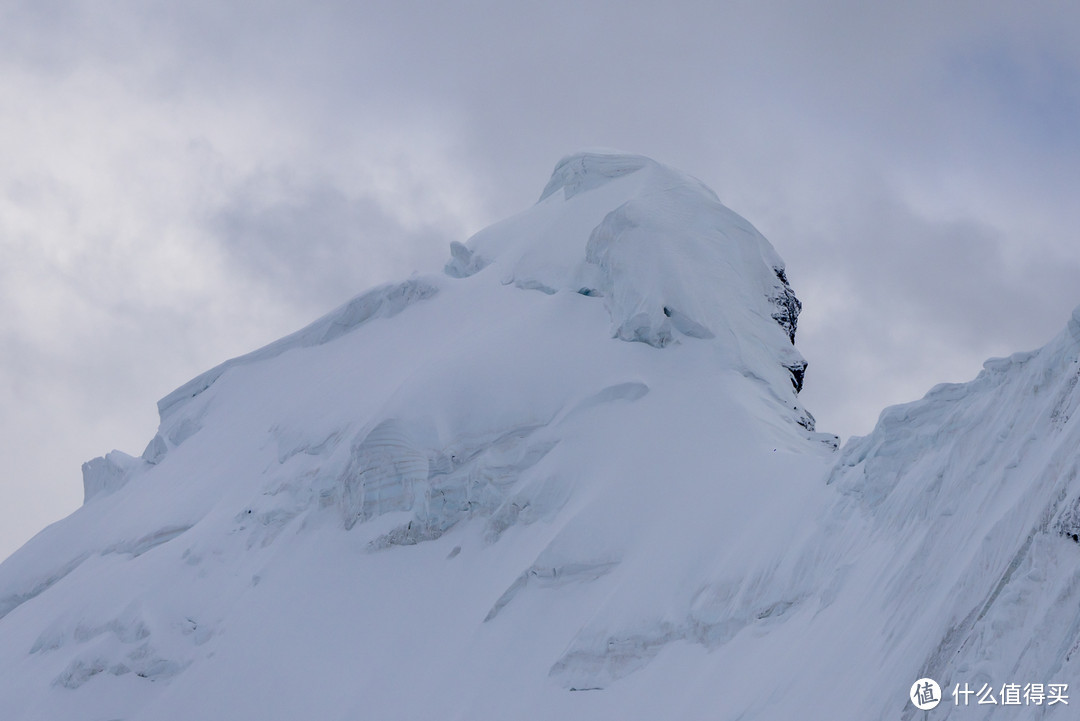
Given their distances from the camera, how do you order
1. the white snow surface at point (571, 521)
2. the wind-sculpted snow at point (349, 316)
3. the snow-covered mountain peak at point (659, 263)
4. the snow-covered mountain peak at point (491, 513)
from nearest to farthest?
the white snow surface at point (571, 521) < the snow-covered mountain peak at point (491, 513) < the snow-covered mountain peak at point (659, 263) < the wind-sculpted snow at point (349, 316)

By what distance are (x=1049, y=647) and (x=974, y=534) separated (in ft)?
11.3

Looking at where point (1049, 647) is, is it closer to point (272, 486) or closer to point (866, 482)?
point (866, 482)

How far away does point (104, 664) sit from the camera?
3488 centimetres

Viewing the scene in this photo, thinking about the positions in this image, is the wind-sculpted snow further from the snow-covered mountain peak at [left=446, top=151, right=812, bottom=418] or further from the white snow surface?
the snow-covered mountain peak at [left=446, top=151, right=812, bottom=418]

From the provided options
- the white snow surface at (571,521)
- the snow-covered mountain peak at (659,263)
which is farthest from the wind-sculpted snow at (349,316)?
the snow-covered mountain peak at (659,263)

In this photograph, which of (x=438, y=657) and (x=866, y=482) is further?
(x=438, y=657)

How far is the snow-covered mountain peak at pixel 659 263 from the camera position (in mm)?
37344

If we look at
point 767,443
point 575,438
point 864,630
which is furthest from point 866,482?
point 575,438

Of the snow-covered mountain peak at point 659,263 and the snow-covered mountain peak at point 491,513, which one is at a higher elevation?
the snow-covered mountain peak at point 659,263

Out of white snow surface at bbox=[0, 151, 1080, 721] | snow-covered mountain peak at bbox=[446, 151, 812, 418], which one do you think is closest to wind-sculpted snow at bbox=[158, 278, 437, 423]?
white snow surface at bbox=[0, 151, 1080, 721]

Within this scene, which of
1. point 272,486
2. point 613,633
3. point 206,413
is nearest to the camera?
point 613,633

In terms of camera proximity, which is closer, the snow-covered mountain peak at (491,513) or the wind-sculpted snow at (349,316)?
the snow-covered mountain peak at (491,513)

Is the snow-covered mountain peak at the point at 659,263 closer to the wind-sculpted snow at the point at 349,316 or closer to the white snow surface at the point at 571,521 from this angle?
the white snow surface at the point at 571,521

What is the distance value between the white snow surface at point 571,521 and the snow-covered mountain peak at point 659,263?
0.42 ft
